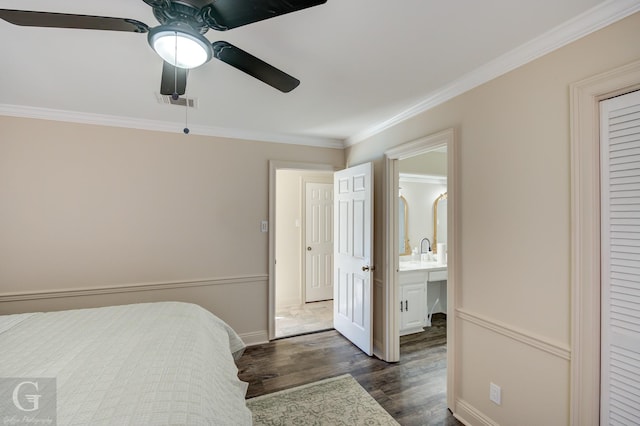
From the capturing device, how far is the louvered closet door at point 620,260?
1223 millimetres

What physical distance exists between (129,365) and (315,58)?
1876mm

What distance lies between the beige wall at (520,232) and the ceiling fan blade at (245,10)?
1.37 metres

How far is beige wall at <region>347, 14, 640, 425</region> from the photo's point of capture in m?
1.45

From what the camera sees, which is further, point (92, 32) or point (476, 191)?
point (476, 191)

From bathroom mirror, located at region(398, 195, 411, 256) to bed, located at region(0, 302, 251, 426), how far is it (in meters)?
3.01

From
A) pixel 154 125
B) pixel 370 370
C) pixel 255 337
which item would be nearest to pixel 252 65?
pixel 154 125

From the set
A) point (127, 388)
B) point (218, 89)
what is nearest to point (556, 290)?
point (127, 388)

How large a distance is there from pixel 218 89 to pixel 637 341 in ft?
9.14

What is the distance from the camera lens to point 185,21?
3.55ft

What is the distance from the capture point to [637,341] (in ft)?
3.99

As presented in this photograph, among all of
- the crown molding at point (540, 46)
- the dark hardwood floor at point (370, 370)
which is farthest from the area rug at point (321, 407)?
the crown molding at point (540, 46)

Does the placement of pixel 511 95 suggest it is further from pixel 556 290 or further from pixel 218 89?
pixel 218 89

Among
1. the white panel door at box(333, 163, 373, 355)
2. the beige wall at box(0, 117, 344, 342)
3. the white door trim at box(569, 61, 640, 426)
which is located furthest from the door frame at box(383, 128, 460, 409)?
the beige wall at box(0, 117, 344, 342)

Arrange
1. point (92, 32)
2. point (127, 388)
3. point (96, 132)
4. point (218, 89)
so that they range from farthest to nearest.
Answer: point (96, 132) → point (218, 89) → point (92, 32) → point (127, 388)
